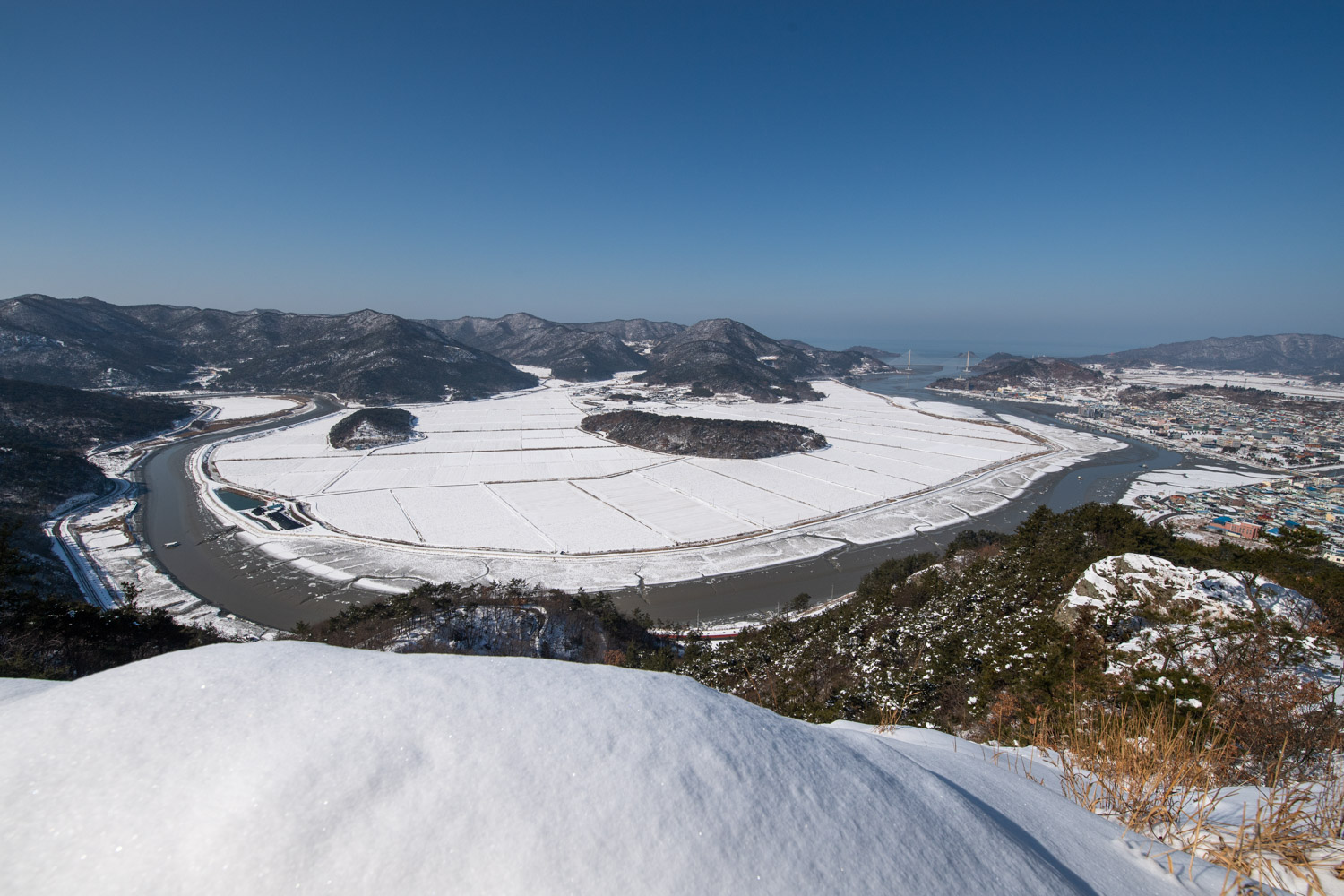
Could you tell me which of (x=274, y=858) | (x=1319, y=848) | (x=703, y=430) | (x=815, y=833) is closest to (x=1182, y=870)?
(x=1319, y=848)

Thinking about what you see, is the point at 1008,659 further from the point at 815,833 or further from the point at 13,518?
the point at 13,518

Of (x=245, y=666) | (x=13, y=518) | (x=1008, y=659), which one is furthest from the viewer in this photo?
(x=13, y=518)

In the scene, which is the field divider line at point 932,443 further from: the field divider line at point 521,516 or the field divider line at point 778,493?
the field divider line at point 521,516

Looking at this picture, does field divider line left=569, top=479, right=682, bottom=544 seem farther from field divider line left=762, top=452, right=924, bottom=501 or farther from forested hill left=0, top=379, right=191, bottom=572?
forested hill left=0, top=379, right=191, bottom=572

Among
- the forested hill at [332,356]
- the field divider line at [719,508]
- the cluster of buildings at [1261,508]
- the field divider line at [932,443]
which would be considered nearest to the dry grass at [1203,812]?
the field divider line at [719,508]

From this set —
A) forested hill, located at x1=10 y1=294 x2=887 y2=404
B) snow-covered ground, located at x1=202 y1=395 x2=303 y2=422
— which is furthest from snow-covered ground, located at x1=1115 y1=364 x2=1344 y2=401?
snow-covered ground, located at x1=202 y1=395 x2=303 y2=422
